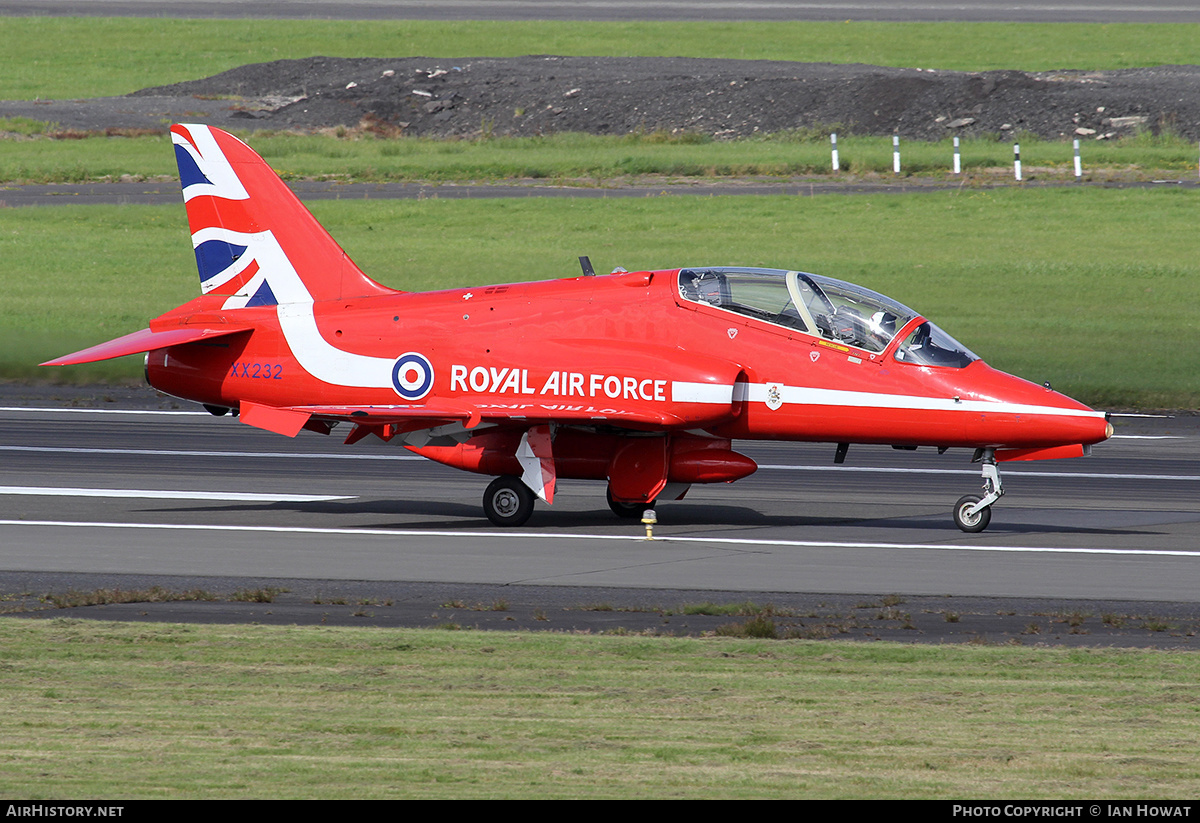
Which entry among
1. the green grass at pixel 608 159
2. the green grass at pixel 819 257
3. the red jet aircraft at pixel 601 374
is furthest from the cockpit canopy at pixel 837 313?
the green grass at pixel 608 159

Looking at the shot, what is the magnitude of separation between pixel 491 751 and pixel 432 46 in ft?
269

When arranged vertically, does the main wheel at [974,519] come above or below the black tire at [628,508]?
below

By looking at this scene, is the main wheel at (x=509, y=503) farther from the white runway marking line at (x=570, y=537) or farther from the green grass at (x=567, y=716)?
the green grass at (x=567, y=716)

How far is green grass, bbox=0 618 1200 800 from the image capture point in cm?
820

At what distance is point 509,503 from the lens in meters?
19.1

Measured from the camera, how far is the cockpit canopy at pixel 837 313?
18.3m

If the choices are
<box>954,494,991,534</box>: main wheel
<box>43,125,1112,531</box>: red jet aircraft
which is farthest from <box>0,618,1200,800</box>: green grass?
<box>954,494,991,534</box>: main wheel

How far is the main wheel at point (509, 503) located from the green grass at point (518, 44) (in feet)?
214

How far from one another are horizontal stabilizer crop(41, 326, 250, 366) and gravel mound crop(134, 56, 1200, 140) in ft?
151

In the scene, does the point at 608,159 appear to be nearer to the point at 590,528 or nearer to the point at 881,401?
the point at 590,528

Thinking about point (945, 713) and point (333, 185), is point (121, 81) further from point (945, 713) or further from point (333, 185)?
point (945, 713)

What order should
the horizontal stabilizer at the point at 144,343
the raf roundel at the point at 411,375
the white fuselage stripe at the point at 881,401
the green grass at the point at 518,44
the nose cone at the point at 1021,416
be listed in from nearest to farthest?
the nose cone at the point at 1021,416
the white fuselage stripe at the point at 881,401
the raf roundel at the point at 411,375
the horizontal stabilizer at the point at 144,343
the green grass at the point at 518,44

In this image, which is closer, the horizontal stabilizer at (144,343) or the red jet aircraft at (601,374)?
the red jet aircraft at (601,374)

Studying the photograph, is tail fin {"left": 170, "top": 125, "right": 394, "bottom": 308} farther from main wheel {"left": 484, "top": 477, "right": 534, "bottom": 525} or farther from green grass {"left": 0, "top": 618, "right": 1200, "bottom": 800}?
green grass {"left": 0, "top": 618, "right": 1200, "bottom": 800}
